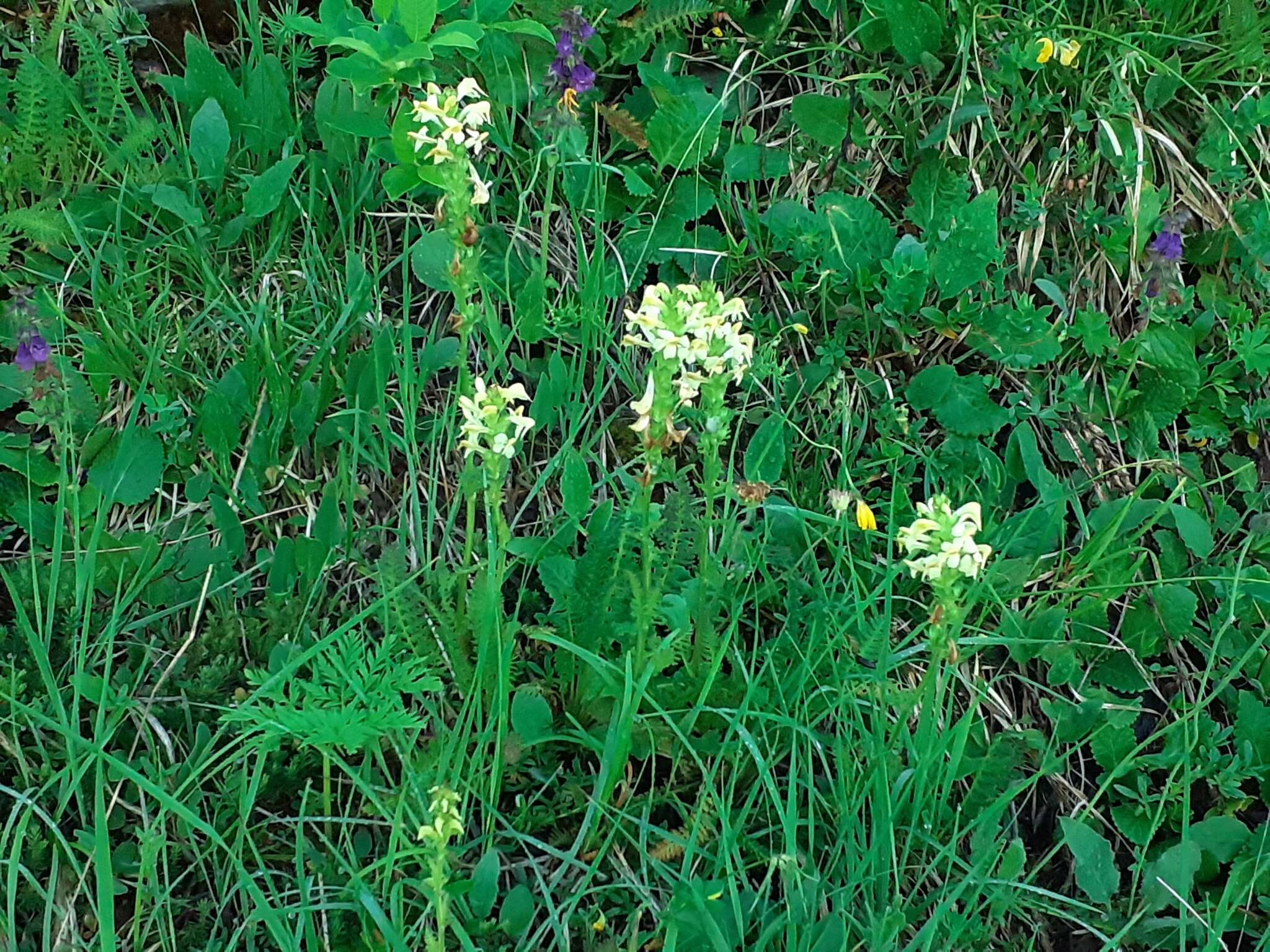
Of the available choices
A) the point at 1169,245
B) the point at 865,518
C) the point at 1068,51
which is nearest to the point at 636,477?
the point at 865,518

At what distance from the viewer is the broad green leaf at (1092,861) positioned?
1.83m

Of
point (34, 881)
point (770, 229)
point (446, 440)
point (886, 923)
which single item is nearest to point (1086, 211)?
point (770, 229)

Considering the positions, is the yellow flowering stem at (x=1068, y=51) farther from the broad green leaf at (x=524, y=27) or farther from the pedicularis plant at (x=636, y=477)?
the broad green leaf at (x=524, y=27)

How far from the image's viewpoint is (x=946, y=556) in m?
1.45

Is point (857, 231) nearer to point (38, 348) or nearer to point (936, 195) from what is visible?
point (936, 195)

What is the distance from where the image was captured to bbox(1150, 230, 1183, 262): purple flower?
2.32 meters

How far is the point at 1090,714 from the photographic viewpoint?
199cm

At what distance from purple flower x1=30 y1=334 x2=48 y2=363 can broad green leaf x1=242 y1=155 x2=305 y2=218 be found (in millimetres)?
518

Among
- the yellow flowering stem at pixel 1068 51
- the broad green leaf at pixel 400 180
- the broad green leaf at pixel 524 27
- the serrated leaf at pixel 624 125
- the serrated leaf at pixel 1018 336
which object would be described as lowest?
the serrated leaf at pixel 1018 336

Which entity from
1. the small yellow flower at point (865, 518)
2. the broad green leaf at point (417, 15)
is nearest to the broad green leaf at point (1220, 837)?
the small yellow flower at point (865, 518)

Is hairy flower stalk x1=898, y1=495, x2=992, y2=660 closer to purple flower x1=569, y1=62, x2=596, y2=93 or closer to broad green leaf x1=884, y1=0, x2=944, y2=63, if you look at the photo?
purple flower x1=569, y1=62, x2=596, y2=93

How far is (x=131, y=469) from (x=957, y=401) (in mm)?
1608

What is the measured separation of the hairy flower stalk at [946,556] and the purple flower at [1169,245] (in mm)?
1156

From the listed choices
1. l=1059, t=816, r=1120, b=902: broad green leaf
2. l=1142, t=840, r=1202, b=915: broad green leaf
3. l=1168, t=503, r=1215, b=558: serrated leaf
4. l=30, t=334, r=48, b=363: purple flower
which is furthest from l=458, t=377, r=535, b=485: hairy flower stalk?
l=1168, t=503, r=1215, b=558: serrated leaf
